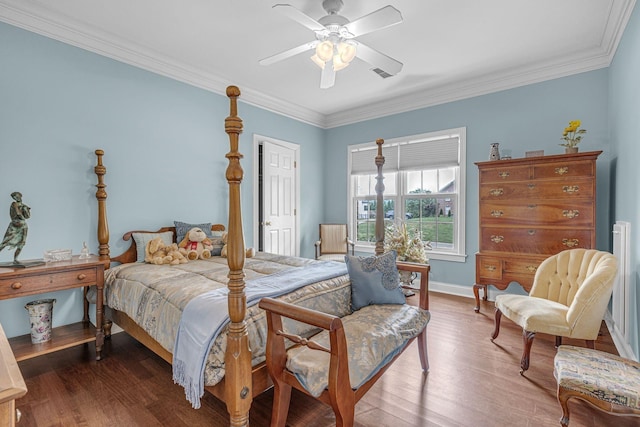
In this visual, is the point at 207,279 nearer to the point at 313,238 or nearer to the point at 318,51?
the point at 318,51

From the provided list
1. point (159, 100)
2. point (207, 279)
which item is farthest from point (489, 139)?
point (159, 100)

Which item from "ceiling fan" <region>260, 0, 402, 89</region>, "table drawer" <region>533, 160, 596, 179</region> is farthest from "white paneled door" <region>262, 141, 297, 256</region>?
"table drawer" <region>533, 160, 596, 179</region>

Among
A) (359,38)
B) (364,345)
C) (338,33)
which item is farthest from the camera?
(359,38)

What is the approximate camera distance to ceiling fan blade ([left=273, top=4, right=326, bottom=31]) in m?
2.03

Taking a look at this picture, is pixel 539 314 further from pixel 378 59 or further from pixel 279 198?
pixel 279 198

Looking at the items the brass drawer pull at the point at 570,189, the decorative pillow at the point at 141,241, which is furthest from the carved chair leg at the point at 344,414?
the brass drawer pull at the point at 570,189

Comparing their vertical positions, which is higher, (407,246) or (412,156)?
(412,156)

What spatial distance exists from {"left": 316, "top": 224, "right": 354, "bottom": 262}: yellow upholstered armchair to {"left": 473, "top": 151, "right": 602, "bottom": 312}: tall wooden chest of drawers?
2.01 m

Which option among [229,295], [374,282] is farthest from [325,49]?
[229,295]

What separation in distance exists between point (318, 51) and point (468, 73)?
2.28 meters

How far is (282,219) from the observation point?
477 cm

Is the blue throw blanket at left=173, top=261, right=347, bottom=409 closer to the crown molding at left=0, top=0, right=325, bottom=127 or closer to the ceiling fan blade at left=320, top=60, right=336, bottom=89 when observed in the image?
the ceiling fan blade at left=320, top=60, right=336, bottom=89

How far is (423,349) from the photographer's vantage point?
2201 mm

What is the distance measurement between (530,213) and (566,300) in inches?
38.5
